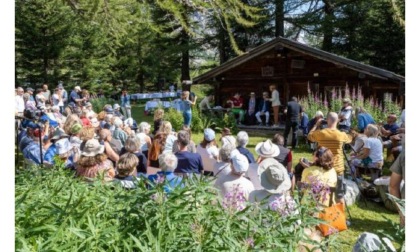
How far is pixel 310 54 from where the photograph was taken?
15.8m

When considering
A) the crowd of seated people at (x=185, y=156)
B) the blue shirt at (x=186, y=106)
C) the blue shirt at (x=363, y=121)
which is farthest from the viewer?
the blue shirt at (x=186, y=106)

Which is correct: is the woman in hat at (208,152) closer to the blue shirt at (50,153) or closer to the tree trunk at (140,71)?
the blue shirt at (50,153)

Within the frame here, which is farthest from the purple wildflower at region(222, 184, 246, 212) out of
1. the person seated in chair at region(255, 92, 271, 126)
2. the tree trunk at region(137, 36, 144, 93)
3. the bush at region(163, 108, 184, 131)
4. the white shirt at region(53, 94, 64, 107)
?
the tree trunk at region(137, 36, 144, 93)

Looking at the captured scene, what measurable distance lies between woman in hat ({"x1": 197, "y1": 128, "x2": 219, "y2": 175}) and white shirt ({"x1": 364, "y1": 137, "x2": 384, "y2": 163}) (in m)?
2.71

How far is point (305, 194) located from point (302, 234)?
2.55 feet

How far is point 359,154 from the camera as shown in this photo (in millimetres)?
7660

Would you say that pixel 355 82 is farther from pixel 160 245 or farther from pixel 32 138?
pixel 160 245

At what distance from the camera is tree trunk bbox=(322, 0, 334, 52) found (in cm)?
2789

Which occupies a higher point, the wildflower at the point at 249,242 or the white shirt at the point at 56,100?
the white shirt at the point at 56,100

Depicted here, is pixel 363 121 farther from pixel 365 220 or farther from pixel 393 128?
pixel 365 220

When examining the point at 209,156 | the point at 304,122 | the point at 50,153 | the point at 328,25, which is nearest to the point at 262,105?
the point at 304,122

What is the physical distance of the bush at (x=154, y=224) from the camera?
2.27m

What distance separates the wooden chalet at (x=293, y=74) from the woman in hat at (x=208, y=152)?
7846mm

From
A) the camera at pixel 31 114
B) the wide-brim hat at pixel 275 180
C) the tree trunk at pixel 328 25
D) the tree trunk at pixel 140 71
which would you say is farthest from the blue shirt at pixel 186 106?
the tree trunk at pixel 140 71
